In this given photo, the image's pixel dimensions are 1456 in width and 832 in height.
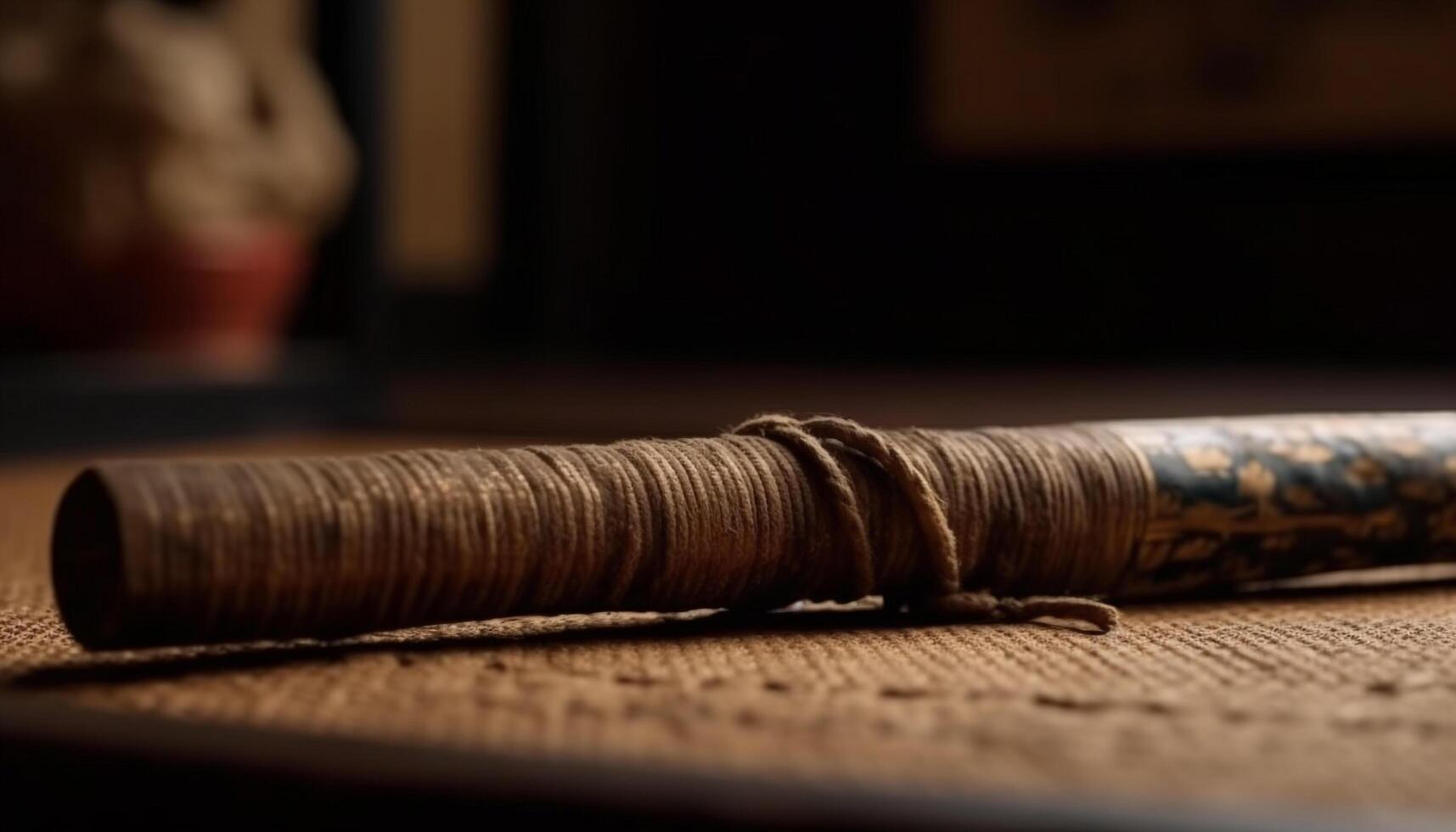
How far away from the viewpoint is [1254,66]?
168 inches

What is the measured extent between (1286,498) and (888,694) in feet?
1.06

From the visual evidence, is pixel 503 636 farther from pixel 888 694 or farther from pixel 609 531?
pixel 888 694

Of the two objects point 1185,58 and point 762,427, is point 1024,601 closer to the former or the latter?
point 762,427

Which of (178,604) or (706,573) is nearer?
(178,604)

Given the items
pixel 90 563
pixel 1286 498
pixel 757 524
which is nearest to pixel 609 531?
pixel 757 524

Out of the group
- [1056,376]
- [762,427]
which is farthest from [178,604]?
[1056,376]

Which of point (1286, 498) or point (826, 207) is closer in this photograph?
point (1286, 498)

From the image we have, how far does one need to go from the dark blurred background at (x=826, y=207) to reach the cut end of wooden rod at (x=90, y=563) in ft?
5.95

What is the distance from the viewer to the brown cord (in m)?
0.71

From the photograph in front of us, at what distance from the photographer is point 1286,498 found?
37.6 inches

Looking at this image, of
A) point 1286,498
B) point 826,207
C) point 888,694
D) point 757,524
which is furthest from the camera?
point 826,207

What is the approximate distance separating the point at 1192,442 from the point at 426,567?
0.40m

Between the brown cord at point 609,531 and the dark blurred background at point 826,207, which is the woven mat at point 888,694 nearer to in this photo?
the brown cord at point 609,531

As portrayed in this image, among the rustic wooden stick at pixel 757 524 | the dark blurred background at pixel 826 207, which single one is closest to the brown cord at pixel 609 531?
the rustic wooden stick at pixel 757 524
